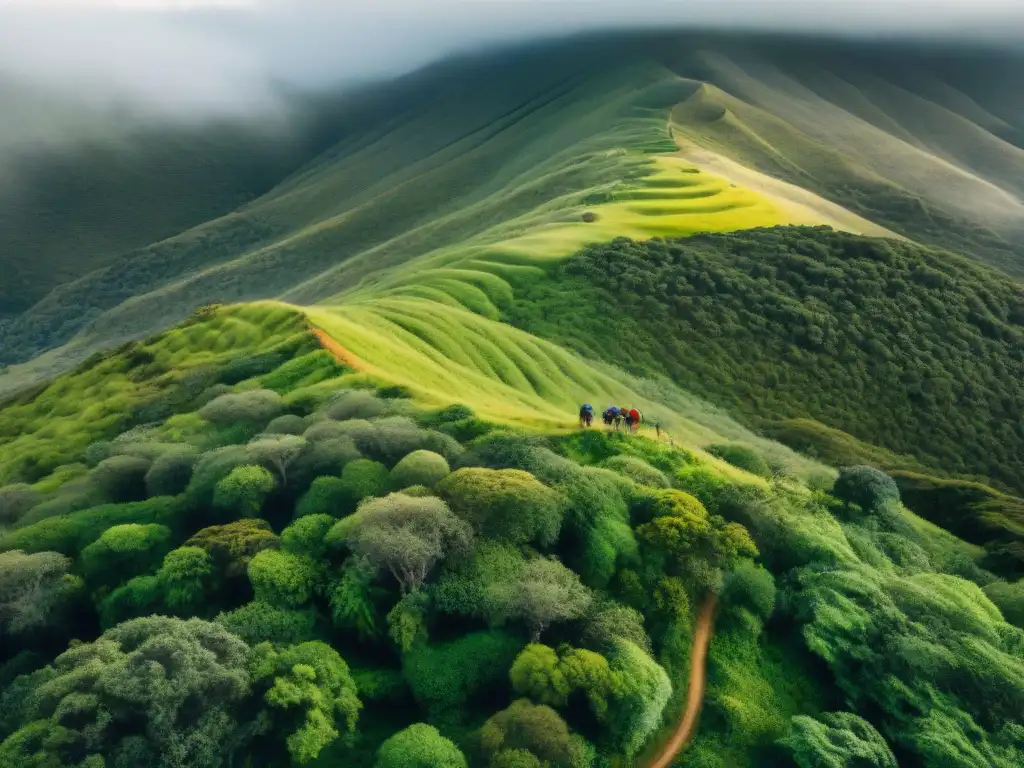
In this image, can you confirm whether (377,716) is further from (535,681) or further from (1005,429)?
(1005,429)

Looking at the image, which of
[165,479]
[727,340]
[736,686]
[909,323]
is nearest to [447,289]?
[727,340]

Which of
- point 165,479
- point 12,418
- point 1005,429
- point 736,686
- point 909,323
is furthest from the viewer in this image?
point 909,323

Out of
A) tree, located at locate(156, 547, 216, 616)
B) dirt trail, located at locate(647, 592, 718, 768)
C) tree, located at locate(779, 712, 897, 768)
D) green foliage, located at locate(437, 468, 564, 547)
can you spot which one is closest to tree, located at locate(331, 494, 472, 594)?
green foliage, located at locate(437, 468, 564, 547)

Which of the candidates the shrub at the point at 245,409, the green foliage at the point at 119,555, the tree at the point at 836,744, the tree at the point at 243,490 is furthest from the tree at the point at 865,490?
the green foliage at the point at 119,555

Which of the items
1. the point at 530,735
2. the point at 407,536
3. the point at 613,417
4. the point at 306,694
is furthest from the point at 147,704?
the point at 613,417

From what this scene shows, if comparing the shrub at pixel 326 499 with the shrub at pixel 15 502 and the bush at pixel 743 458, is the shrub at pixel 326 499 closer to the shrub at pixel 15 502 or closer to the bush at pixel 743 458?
the shrub at pixel 15 502

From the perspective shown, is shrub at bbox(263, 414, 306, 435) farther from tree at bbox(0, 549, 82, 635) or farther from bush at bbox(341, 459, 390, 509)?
tree at bbox(0, 549, 82, 635)

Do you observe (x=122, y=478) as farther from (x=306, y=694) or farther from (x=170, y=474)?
(x=306, y=694)
